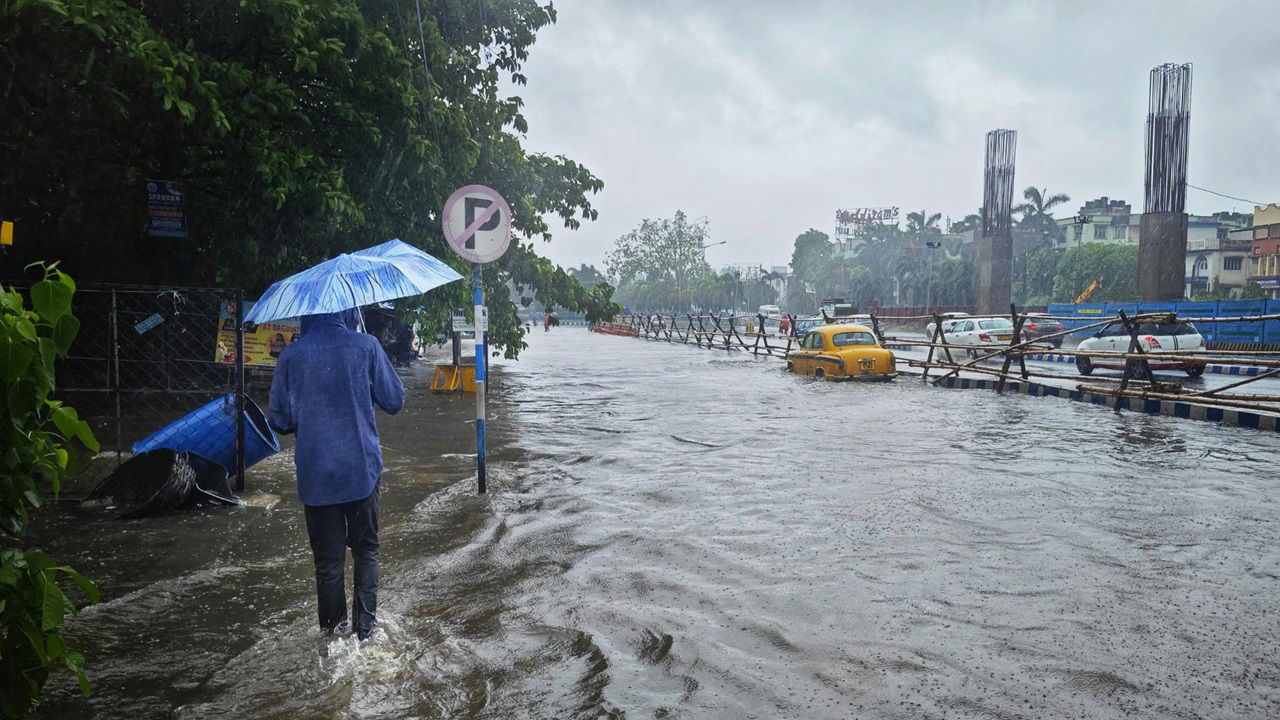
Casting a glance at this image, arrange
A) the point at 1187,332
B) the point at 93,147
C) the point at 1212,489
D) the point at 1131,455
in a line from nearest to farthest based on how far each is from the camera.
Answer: the point at 1212,489 → the point at 1131,455 → the point at 93,147 → the point at 1187,332

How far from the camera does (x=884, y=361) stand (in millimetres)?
20969

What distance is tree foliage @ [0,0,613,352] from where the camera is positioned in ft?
29.5

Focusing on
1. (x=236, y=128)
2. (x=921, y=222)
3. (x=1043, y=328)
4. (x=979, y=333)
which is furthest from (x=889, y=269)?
(x=236, y=128)

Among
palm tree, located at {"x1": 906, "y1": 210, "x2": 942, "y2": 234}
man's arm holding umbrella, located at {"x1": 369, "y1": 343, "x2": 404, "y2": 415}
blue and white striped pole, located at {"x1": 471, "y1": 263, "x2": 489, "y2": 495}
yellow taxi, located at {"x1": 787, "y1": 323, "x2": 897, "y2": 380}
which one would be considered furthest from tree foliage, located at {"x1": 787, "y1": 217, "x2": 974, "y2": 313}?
man's arm holding umbrella, located at {"x1": 369, "y1": 343, "x2": 404, "y2": 415}

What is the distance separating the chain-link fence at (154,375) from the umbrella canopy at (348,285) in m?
3.31

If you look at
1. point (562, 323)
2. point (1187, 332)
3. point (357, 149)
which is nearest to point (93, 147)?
point (357, 149)

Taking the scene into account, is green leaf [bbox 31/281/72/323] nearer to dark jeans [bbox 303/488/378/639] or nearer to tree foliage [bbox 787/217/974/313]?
dark jeans [bbox 303/488/378/639]

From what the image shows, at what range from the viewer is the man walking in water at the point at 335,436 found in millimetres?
4258

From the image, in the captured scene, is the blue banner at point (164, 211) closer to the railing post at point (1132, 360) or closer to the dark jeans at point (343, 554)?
the dark jeans at point (343, 554)

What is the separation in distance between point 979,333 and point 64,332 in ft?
105

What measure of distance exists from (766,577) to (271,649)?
288 centimetres

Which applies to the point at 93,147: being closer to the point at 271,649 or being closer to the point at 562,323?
the point at 271,649

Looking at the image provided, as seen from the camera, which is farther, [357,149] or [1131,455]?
[357,149]

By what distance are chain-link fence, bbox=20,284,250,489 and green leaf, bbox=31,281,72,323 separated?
535 centimetres
